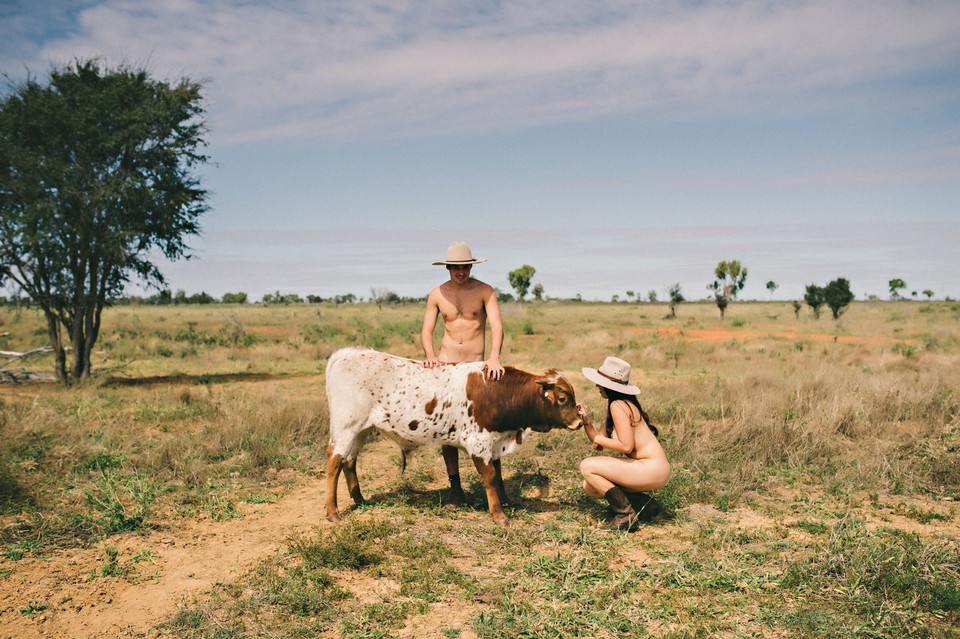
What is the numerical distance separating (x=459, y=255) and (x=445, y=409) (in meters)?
1.60

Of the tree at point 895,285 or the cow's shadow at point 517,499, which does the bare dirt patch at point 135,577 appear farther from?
the tree at point 895,285

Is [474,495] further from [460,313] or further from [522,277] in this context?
[522,277]

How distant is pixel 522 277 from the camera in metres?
81.6

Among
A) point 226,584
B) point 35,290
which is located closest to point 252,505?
point 226,584

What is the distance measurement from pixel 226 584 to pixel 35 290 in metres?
13.9

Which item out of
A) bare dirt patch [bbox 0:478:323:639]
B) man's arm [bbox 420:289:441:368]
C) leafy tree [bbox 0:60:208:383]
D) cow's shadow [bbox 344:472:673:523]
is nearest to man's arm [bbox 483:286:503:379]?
man's arm [bbox 420:289:441:368]

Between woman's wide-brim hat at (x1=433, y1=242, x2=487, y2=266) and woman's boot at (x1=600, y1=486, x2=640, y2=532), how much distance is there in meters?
2.66

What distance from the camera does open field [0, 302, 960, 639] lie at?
4.09 metres

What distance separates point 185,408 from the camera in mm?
10641

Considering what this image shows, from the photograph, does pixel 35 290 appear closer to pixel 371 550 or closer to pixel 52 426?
pixel 52 426

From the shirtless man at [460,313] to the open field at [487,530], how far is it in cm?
155

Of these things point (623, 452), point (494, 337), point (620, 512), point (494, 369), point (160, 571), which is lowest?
point (160, 571)

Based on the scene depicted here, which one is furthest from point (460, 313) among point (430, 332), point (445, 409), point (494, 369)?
point (445, 409)

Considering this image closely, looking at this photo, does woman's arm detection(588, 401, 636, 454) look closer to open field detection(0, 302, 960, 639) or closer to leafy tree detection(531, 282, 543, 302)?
open field detection(0, 302, 960, 639)
